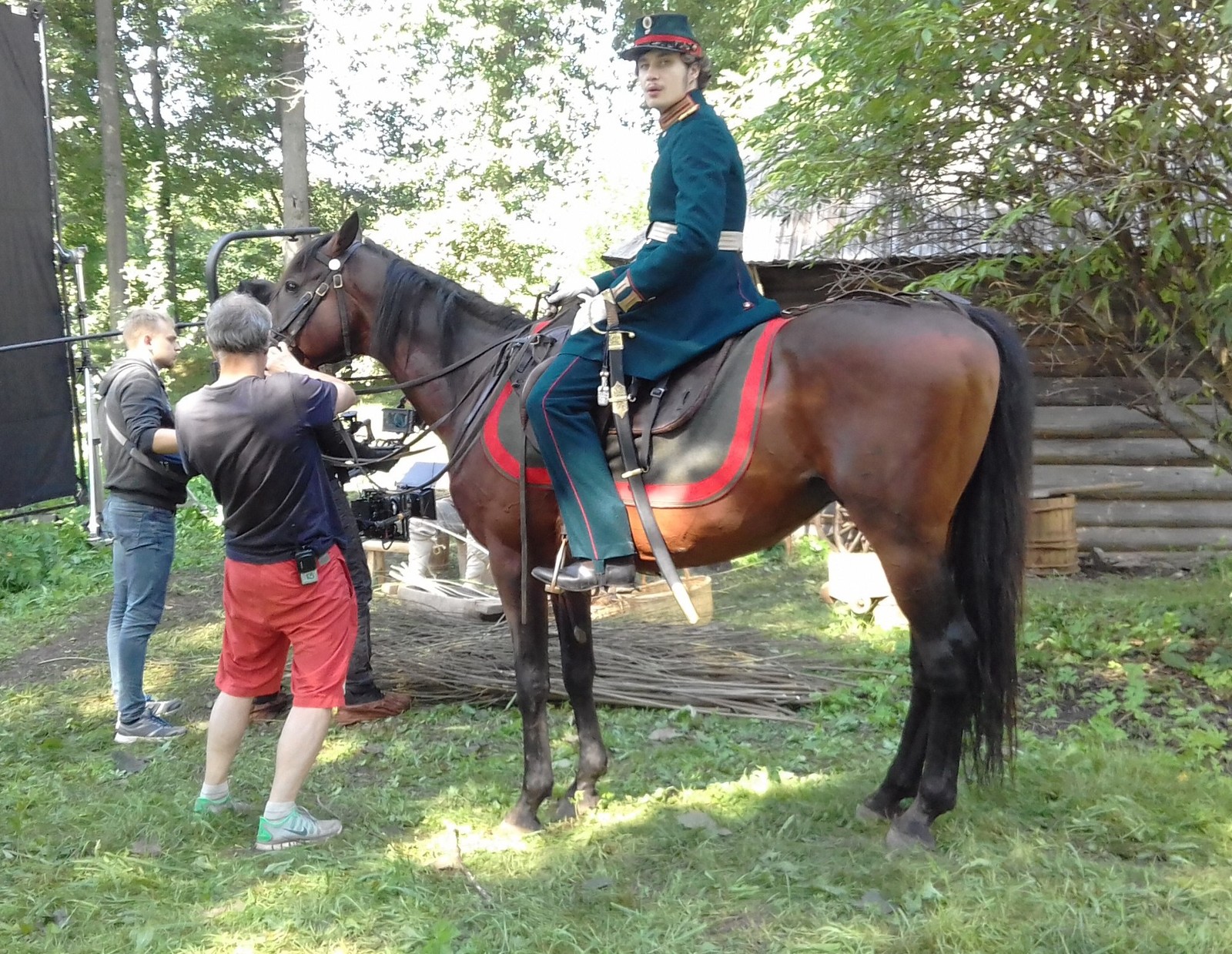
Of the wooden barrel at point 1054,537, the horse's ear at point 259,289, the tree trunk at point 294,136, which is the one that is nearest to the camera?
the horse's ear at point 259,289

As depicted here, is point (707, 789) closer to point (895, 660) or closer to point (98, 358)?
point (895, 660)

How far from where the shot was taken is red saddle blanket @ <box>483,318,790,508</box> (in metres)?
3.05

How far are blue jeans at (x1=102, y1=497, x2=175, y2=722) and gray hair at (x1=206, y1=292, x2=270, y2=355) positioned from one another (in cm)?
158

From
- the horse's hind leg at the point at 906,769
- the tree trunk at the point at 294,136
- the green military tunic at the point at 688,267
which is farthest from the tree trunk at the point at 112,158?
the horse's hind leg at the point at 906,769

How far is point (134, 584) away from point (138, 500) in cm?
41

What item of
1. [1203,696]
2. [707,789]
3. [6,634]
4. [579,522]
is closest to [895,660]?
[1203,696]

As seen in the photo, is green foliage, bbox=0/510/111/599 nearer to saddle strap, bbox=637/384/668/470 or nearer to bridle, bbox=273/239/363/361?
bridle, bbox=273/239/363/361

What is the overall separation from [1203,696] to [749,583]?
385 centimetres

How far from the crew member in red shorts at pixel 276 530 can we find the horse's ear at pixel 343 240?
2.25ft

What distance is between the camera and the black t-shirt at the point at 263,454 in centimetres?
314

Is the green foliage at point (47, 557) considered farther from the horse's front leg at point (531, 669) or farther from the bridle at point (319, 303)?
the horse's front leg at point (531, 669)

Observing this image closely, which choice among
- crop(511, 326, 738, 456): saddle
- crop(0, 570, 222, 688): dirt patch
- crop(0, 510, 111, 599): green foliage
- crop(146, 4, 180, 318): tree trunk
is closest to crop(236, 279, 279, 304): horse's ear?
crop(511, 326, 738, 456): saddle

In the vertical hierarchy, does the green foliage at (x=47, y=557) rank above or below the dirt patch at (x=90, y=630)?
above

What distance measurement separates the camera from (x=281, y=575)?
3217mm
